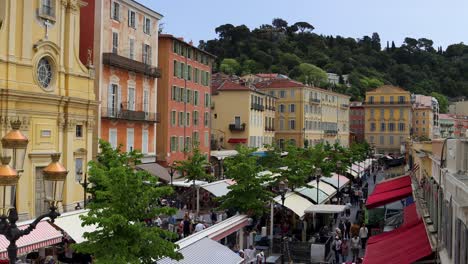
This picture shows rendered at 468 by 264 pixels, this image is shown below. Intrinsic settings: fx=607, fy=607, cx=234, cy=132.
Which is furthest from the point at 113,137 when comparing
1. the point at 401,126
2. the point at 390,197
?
the point at 401,126

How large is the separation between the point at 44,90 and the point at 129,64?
38.5 ft

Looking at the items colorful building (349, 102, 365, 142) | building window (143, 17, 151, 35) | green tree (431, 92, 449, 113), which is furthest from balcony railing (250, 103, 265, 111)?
green tree (431, 92, 449, 113)

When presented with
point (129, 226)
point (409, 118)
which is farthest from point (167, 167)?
point (409, 118)

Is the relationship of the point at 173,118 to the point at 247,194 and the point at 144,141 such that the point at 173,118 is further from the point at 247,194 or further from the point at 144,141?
the point at 247,194

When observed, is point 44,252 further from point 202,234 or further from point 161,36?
point 161,36

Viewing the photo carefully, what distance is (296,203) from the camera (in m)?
32.8

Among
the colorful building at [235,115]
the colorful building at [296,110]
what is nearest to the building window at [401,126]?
the colorful building at [296,110]

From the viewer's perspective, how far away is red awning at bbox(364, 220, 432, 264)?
14752mm

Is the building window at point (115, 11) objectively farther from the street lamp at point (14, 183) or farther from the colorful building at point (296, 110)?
the colorful building at point (296, 110)

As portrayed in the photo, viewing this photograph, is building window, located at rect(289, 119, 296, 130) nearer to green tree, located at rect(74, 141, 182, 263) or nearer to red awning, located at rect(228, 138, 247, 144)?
red awning, located at rect(228, 138, 247, 144)

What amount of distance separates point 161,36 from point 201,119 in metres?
12.6

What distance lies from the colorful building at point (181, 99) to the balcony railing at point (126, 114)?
3.65 meters

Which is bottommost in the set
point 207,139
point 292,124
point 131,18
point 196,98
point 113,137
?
point 207,139

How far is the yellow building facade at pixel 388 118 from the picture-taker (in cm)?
12442
